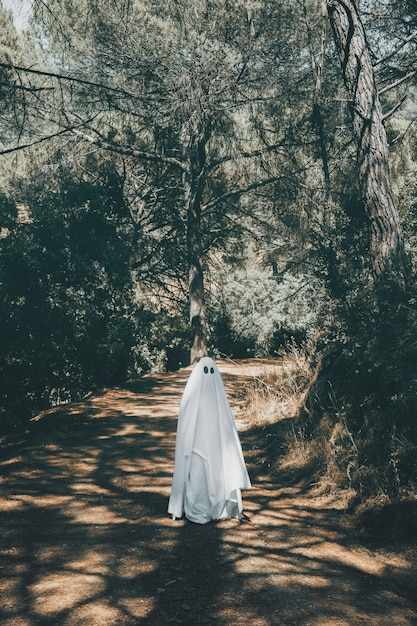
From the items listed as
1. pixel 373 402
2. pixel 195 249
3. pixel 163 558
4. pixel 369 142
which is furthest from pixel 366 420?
pixel 195 249

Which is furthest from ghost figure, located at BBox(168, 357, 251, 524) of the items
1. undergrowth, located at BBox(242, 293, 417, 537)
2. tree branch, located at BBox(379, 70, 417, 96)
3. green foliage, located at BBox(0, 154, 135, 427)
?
green foliage, located at BBox(0, 154, 135, 427)

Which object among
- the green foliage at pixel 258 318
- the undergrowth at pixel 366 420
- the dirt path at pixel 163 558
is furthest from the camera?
the green foliage at pixel 258 318

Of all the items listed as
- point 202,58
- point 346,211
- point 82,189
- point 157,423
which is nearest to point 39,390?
point 157,423

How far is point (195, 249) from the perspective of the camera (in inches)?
691

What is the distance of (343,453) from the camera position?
6.79 m

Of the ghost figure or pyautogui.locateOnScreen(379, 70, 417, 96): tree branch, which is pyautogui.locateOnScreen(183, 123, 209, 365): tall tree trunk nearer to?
pyautogui.locateOnScreen(379, 70, 417, 96): tree branch

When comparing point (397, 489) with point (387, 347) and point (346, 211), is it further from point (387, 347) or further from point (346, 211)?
point (346, 211)

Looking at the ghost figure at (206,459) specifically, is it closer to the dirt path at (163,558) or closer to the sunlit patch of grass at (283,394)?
the dirt path at (163,558)

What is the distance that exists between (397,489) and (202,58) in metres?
11.6

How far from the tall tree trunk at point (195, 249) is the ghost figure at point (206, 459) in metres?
11.5

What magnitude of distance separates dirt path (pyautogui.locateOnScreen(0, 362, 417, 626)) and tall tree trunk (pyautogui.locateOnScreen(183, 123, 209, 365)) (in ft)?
31.9

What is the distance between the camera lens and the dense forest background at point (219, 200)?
7.52 metres

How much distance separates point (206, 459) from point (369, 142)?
4.69m

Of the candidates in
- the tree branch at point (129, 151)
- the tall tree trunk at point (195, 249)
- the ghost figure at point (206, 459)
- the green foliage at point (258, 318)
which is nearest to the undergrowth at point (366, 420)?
the ghost figure at point (206, 459)
